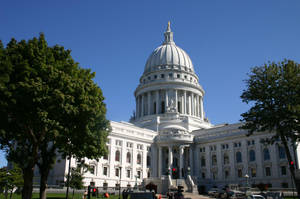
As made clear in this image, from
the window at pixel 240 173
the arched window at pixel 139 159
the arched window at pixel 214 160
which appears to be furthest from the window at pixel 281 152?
the arched window at pixel 139 159

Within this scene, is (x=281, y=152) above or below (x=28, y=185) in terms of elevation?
above

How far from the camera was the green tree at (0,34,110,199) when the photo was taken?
28.3 metres

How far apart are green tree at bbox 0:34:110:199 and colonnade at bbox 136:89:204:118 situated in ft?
210

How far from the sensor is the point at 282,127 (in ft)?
128

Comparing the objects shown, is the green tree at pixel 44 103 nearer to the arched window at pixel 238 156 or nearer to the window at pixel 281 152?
the window at pixel 281 152

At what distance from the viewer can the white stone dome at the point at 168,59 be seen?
4289 inches

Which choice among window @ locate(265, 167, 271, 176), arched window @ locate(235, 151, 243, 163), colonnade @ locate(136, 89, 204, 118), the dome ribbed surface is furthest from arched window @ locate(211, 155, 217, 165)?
the dome ribbed surface

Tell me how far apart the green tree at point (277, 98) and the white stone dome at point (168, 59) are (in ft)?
218

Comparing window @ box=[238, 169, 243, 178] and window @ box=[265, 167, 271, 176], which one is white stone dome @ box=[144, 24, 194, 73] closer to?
window @ box=[238, 169, 243, 178]

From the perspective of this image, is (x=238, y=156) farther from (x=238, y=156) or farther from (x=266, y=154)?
(x=266, y=154)

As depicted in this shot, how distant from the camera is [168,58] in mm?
109625

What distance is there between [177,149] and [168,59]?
39.2 meters

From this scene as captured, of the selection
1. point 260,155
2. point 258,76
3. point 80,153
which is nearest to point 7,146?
point 80,153

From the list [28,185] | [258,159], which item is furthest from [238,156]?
[28,185]
